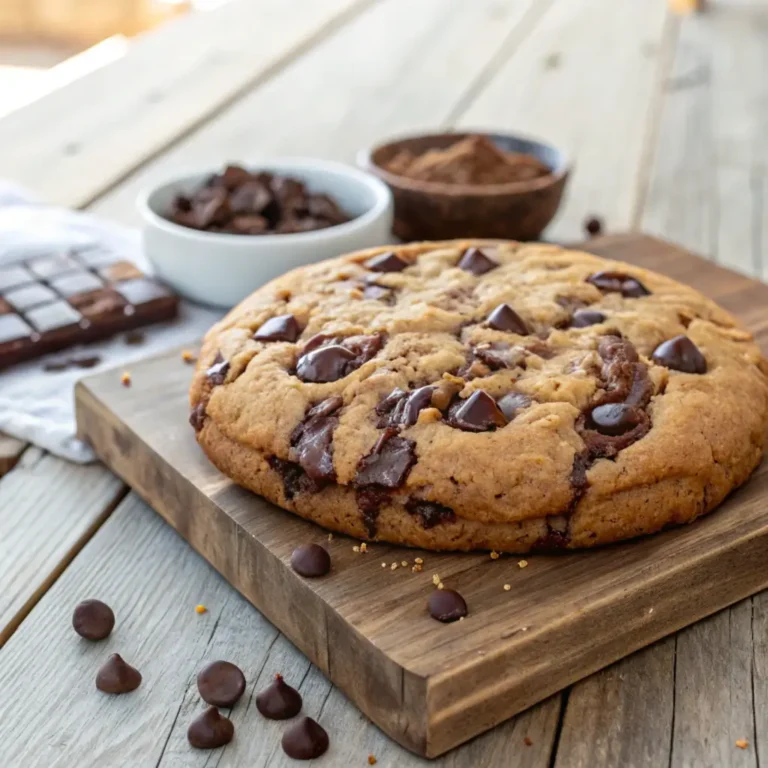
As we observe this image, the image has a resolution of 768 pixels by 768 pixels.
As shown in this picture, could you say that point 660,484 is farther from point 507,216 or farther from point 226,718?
point 507,216

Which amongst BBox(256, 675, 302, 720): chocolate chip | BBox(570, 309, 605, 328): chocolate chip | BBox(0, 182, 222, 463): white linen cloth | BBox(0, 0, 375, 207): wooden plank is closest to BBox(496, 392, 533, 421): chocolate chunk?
BBox(570, 309, 605, 328): chocolate chip

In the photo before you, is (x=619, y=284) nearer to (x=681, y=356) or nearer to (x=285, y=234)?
(x=681, y=356)

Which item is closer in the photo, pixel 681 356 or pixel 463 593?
pixel 463 593

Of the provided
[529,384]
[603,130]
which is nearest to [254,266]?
[529,384]

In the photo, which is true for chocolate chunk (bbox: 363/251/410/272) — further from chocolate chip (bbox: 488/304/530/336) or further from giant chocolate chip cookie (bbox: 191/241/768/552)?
chocolate chip (bbox: 488/304/530/336)

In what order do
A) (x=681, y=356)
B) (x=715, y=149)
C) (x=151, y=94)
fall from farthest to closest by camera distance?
(x=151, y=94), (x=715, y=149), (x=681, y=356)

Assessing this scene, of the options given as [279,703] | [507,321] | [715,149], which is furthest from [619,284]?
[715,149]
